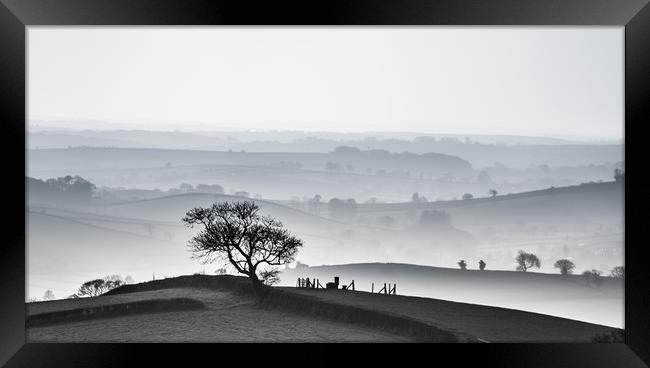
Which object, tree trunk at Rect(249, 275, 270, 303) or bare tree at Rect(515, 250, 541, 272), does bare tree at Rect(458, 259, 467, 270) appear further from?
tree trunk at Rect(249, 275, 270, 303)

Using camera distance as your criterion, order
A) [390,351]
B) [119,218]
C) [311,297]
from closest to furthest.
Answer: [390,351] < [311,297] < [119,218]

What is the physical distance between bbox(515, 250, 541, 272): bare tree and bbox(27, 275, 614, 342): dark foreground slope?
1.91 m

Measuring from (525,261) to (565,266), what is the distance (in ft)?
2.77

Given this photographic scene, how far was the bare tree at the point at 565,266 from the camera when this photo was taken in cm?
1320

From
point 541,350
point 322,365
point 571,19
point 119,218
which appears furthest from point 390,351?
point 119,218

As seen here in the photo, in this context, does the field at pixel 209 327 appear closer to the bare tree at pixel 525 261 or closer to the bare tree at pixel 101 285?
the bare tree at pixel 101 285

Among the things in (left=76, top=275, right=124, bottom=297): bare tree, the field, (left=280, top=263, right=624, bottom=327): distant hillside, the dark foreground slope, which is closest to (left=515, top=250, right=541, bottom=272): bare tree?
(left=280, top=263, right=624, bottom=327): distant hillside

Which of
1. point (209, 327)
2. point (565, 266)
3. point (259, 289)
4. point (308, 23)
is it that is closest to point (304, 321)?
point (259, 289)

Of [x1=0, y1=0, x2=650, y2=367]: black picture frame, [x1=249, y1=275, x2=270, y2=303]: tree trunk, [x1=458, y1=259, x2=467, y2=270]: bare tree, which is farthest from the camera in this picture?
[x1=458, y1=259, x2=467, y2=270]: bare tree

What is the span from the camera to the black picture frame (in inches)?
315

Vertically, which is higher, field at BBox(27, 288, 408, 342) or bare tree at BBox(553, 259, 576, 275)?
bare tree at BBox(553, 259, 576, 275)

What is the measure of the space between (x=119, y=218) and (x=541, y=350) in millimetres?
9032

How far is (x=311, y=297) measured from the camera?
39.4 feet

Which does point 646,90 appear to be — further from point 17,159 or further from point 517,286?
point 17,159
